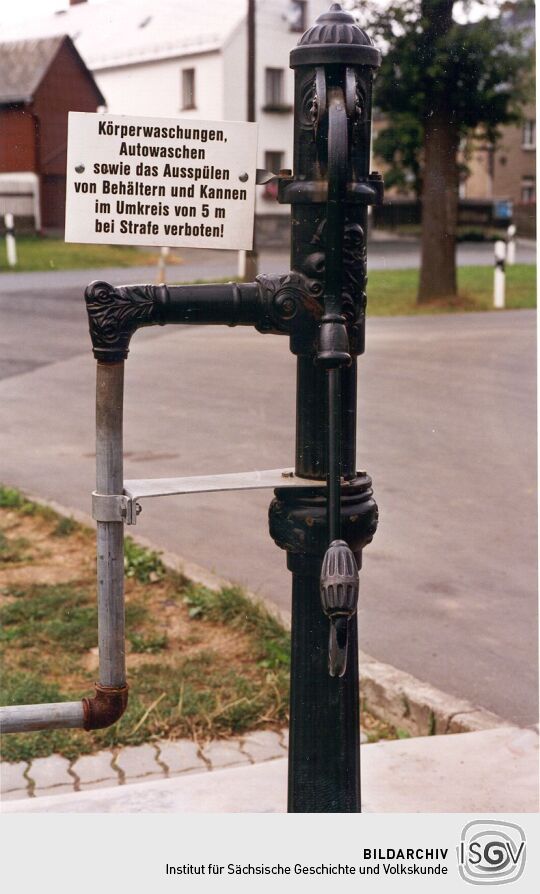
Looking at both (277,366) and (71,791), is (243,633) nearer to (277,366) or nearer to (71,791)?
(71,791)

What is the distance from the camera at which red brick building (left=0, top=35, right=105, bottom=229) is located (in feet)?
7.97

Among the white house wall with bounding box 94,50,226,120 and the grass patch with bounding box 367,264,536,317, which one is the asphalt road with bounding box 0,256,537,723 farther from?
the grass patch with bounding box 367,264,536,317

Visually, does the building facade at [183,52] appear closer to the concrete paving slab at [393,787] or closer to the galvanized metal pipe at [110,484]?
the galvanized metal pipe at [110,484]

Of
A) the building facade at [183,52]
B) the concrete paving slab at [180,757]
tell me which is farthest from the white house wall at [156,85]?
the concrete paving slab at [180,757]

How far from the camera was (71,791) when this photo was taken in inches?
125

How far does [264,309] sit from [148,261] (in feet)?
2.99

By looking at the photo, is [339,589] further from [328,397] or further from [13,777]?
[13,777]

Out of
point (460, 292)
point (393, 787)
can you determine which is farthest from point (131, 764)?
point (460, 292)

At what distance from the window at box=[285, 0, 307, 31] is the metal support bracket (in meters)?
1.30

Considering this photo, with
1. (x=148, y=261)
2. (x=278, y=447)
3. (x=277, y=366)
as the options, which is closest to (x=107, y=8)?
(x=148, y=261)

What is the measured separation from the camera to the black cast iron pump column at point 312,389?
1890mm

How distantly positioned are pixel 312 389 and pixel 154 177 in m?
0.45

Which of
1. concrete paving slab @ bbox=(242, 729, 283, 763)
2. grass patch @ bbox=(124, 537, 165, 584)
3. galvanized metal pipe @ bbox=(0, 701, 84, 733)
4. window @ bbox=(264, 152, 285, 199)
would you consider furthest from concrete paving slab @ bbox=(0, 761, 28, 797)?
window @ bbox=(264, 152, 285, 199)

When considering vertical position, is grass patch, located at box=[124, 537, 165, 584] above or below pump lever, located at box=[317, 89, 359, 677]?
below
